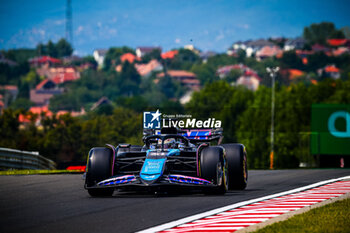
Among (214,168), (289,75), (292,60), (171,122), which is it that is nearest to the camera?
(214,168)

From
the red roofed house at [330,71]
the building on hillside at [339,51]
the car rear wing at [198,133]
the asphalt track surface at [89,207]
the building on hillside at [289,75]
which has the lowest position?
the asphalt track surface at [89,207]

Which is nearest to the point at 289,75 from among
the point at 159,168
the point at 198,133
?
the point at 198,133

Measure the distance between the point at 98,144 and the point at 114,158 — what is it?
4418 centimetres

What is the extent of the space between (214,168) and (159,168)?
4.03 feet

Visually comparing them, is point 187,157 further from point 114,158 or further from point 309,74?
point 309,74

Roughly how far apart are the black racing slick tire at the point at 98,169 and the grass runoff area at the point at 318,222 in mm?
5061

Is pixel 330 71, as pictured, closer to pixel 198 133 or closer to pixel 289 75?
pixel 289 75

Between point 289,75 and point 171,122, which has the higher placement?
point 289,75

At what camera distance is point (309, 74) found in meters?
179

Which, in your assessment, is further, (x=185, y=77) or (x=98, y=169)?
(x=185, y=77)

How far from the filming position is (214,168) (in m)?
15.6

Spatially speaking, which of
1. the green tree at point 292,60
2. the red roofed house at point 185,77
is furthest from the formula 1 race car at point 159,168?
the red roofed house at point 185,77

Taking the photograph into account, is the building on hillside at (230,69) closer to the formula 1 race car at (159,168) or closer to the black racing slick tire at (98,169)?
the formula 1 race car at (159,168)

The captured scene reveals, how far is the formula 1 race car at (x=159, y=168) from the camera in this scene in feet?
49.9
